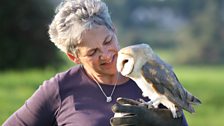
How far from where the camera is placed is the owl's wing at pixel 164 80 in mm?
2793

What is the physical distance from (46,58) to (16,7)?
163 centimetres

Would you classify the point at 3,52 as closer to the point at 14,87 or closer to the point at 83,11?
the point at 14,87

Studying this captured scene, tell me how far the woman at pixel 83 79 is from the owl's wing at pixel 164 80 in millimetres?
267

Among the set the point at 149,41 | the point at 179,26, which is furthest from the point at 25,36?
the point at 179,26

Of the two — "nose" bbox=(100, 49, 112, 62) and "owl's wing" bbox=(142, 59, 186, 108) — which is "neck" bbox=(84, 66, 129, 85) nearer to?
"nose" bbox=(100, 49, 112, 62)

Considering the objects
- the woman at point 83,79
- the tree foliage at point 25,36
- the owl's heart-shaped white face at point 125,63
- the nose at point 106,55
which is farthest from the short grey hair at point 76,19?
the tree foliage at point 25,36

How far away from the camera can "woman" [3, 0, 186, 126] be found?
121 inches

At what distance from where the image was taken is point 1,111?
9.66 m

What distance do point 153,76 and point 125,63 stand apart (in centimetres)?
12

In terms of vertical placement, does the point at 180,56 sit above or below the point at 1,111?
below

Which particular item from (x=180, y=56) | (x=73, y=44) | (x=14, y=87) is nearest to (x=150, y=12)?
(x=180, y=56)

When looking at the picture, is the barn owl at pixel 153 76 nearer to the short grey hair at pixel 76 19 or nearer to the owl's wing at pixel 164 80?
the owl's wing at pixel 164 80

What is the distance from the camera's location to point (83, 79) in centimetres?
321

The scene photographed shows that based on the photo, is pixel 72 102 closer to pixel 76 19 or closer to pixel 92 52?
pixel 92 52
